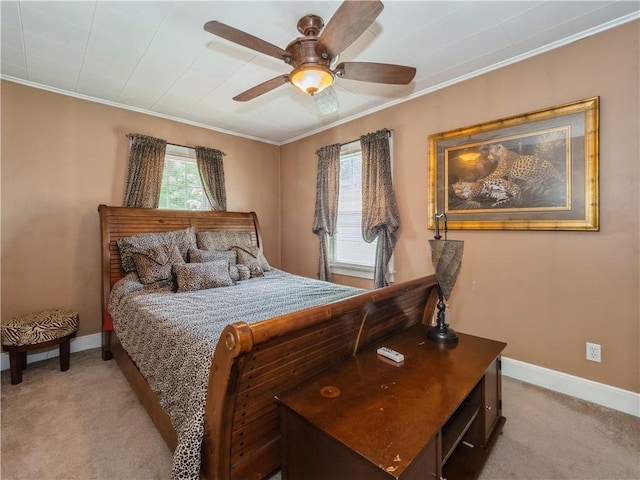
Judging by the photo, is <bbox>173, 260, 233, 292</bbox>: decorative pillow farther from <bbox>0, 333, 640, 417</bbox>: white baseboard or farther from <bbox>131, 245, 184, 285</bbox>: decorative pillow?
<bbox>0, 333, 640, 417</bbox>: white baseboard

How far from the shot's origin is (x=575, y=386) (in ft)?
7.39

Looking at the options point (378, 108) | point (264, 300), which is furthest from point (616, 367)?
point (378, 108)

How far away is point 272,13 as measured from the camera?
6.32 ft

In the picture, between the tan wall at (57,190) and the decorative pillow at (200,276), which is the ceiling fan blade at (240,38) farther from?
the tan wall at (57,190)

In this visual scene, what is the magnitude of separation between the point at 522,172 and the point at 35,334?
14.1 feet

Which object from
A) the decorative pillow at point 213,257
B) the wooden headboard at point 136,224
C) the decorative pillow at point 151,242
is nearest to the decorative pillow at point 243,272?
the decorative pillow at point 213,257

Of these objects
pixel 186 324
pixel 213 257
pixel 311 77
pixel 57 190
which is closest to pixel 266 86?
pixel 311 77

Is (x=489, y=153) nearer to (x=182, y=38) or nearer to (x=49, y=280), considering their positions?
(x=182, y=38)

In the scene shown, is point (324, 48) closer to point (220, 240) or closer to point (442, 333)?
point (442, 333)

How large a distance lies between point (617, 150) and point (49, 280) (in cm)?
501

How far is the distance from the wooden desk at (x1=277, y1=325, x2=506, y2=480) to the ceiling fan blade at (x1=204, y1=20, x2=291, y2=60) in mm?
1776

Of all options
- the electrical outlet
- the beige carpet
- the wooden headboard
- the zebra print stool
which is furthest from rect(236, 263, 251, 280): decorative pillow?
the electrical outlet

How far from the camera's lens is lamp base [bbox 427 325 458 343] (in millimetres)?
1840

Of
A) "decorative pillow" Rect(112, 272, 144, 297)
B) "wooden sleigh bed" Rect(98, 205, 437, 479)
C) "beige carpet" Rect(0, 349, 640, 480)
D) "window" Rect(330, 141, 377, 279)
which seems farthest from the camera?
"window" Rect(330, 141, 377, 279)
